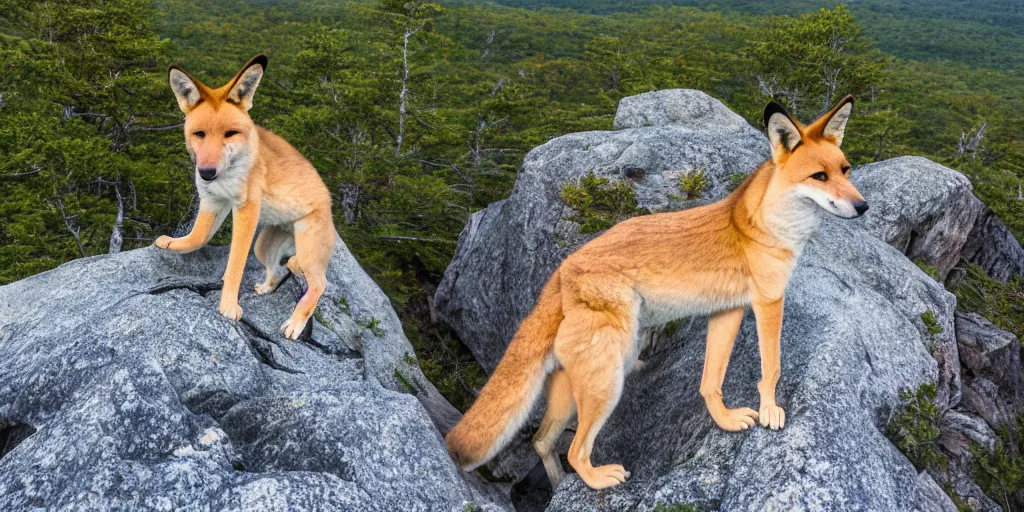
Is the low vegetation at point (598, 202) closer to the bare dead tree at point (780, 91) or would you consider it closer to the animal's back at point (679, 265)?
the animal's back at point (679, 265)

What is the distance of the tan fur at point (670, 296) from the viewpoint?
19.7 feet

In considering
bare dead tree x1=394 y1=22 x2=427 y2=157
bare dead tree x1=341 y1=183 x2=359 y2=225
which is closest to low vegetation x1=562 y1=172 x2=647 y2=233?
bare dead tree x1=341 y1=183 x2=359 y2=225

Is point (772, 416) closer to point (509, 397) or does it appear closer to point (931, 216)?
point (509, 397)

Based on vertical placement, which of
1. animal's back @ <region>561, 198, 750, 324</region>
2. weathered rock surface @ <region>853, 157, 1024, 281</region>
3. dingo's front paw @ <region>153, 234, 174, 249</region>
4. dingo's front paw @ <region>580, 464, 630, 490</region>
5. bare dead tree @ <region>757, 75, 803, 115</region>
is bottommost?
bare dead tree @ <region>757, 75, 803, 115</region>

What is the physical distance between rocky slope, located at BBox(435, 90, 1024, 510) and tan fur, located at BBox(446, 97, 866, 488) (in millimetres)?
291

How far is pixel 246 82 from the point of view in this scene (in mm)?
6883

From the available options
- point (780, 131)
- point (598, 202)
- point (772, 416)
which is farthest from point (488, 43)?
point (772, 416)

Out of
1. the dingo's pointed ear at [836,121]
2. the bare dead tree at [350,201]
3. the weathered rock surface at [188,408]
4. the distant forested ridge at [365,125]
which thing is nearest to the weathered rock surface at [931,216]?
the dingo's pointed ear at [836,121]

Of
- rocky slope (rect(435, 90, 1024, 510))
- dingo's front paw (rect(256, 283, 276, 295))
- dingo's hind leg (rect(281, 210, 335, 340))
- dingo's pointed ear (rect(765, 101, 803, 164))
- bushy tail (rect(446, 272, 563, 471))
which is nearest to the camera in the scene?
rocky slope (rect(435, 90, 1024, 510))

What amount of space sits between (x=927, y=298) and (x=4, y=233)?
18.0 meters

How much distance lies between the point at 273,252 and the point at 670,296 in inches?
186

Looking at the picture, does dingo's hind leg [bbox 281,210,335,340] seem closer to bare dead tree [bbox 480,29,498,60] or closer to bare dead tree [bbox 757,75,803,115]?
bare dead tree [bbox 757,75,803,115]

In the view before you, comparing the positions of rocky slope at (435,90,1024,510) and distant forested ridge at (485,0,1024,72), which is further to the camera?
distant forested ridge at (485,0,1024,72)

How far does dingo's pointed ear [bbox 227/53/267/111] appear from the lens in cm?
678
